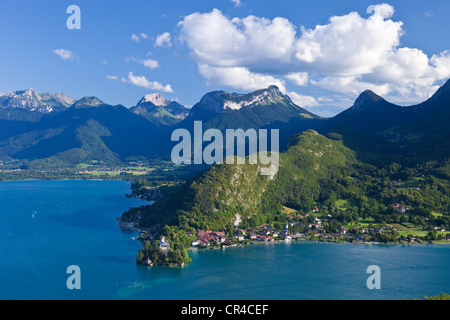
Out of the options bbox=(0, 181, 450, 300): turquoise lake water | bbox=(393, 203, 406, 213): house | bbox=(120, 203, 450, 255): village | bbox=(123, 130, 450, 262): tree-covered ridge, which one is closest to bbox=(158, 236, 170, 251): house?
bbox=(123, 130, 450, 262): tree-covered ridge

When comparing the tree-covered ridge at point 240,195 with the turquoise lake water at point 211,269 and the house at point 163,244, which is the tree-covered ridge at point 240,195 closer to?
the turquoise lake water at point 211,269

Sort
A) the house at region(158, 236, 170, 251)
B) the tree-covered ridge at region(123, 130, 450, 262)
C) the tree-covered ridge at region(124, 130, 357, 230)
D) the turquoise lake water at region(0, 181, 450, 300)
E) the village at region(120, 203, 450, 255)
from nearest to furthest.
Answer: the turquoise lake water at region(0, 181, 450, 300)
the house at region(158, 236, 170, 251)
the village at region(120, 203, 450, 255)
the tree-covered ridge at region(123, 130, 450, 262)
the tree-covered ridge at region(124, 130, 357, 230)

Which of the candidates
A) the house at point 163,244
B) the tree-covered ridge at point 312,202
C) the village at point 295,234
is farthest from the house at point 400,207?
the house at point 163,244

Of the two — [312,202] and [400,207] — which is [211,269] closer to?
[312,202]

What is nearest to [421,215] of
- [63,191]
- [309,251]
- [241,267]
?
[309,251]

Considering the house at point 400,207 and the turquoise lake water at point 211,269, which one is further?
the house at point 400,207

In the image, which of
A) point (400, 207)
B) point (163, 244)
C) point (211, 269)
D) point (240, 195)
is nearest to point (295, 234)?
point (240, 195)

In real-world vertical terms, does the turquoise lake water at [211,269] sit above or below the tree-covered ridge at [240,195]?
below

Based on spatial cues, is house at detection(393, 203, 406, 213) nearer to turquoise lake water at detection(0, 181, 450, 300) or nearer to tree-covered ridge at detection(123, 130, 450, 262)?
tree-covered ridge at detection(123, 130, 450, 262)

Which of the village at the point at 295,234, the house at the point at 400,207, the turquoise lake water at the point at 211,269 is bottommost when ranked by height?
the turquoise lake water at the point at 211,269
